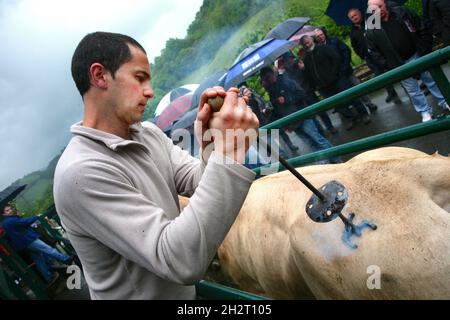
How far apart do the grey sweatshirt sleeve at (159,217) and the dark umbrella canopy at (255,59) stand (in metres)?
6.80

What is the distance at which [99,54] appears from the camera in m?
1.32

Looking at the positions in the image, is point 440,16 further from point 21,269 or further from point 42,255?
point 42,255

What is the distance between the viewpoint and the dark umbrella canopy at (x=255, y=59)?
776cm

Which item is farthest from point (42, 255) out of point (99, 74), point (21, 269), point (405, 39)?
point (405, 39)

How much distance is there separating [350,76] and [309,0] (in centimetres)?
1245

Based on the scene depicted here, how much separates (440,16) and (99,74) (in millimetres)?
5024

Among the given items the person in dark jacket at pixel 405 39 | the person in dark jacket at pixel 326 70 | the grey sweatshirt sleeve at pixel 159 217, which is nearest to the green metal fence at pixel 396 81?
the grey sweatshirt sleeve at pixel 159 217

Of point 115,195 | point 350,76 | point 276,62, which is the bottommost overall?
point 350,76

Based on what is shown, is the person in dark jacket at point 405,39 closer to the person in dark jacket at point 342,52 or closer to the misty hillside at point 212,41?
the person in dark jacket at point 342,52

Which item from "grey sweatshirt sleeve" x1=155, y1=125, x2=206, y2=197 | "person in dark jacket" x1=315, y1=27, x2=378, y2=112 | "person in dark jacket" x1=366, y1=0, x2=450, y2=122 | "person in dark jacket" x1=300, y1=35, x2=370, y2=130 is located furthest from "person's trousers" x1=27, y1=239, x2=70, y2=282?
"person in dark jacket" x1=366, y1=0, x2=450, y2=122

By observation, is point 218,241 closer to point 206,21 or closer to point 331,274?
point 331,274

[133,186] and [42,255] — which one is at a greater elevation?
[133,186]

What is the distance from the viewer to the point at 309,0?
57.6ft
